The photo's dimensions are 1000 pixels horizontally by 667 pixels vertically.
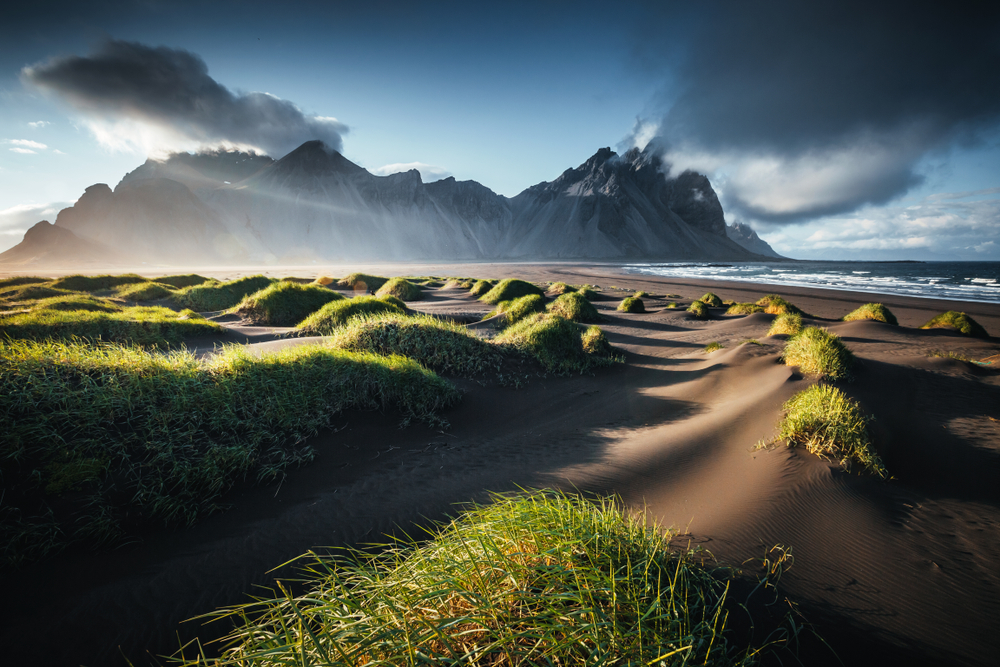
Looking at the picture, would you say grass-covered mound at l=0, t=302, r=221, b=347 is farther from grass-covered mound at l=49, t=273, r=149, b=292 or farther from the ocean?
the ocean

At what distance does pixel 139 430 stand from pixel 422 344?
3.73m

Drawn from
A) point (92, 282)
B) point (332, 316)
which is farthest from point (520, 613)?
point (92, 282)

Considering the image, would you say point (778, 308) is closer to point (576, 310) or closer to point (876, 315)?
point (876, 315)

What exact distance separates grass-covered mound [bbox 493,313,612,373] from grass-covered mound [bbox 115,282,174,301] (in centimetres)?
1603

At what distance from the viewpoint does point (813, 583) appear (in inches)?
78.2

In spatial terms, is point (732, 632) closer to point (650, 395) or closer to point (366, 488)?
point (366, 488)

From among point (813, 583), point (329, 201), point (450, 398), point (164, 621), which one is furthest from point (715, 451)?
point (329, 201)

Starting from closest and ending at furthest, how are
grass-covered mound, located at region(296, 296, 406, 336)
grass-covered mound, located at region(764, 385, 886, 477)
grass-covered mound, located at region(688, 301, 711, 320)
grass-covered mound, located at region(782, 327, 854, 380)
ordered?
grass-covered mound, located at region(764, 385, 886, 477) → grass-covered mound, located at region(782, 327, 854, 380) → grass-covered mound, located at region(296, 296, 406, 336) → grass-covered mound, located at region(688, 301, 711, 320)

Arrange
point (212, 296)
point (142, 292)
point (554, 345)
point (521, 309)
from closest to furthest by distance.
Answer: point (554, 345), point (521, 309), point (212, 296), point (142, 292)

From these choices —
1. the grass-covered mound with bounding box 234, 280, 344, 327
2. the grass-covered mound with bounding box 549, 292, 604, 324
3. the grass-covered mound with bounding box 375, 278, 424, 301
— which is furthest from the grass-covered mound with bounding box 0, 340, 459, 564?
the grass-covered mound with bounding box 375, 278, 424, 301

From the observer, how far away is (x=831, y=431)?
11.1ft

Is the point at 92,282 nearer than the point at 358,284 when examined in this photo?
Yes

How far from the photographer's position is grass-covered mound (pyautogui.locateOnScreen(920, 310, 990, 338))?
9.55 meters

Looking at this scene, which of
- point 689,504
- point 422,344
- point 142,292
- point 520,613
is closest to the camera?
point 520,613
